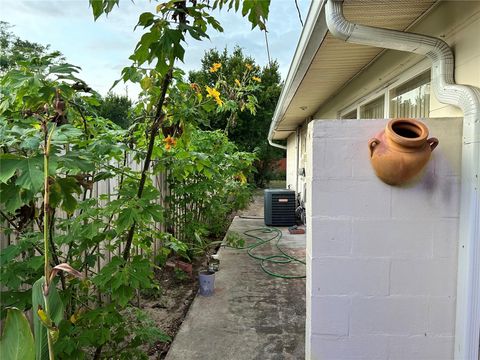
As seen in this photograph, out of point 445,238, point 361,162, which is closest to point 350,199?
point 361,162

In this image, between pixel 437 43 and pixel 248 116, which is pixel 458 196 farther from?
pixel 248 116

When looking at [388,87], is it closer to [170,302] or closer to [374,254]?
[374,254]

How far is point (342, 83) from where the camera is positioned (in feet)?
15.1

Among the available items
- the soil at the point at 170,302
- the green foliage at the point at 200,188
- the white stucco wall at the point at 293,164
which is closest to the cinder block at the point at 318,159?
the soil at the point at 170,302

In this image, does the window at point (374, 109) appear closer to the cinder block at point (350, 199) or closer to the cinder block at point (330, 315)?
the cinder block at point (350, 199)

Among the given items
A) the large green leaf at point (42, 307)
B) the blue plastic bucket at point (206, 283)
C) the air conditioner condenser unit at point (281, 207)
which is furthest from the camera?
the air conditioner condenser unit at point (281, 207)

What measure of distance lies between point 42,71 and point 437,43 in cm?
207

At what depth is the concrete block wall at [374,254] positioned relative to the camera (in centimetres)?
179

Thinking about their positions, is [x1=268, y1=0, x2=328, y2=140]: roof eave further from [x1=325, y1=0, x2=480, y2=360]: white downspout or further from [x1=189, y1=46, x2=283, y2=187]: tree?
[x1=189, y1=46, x2=283, y2=187]: tree

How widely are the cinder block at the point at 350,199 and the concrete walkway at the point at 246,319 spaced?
1416 millimetres

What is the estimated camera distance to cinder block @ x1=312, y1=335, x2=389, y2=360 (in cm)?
184

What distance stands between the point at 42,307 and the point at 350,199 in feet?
4.83

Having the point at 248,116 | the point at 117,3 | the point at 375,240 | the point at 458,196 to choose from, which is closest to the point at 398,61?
the point at 458,196

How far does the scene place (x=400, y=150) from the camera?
64.7 inches
